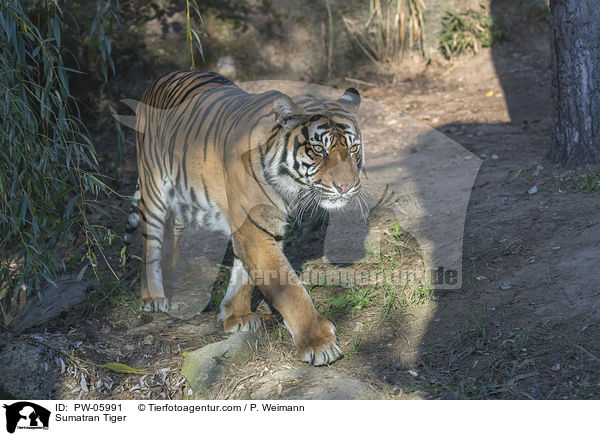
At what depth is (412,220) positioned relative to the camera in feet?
15.0

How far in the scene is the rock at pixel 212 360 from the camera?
324 cm

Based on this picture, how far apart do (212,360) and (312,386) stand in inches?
23.1

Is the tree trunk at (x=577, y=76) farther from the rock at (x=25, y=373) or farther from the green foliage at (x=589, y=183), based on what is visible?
the rock at (x=25, y=373)

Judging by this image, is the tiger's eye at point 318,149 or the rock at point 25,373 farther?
the rock at point 25,373

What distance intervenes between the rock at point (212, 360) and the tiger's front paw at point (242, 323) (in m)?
0.24

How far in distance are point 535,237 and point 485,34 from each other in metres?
4.41

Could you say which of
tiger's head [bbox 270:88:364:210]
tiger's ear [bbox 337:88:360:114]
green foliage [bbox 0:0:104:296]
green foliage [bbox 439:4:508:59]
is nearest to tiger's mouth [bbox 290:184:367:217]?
tiger's head [bbox 270:88:364:210]

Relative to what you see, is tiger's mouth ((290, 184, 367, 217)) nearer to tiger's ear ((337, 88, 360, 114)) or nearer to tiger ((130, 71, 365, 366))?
tiger ((130, 71, 365, 366))

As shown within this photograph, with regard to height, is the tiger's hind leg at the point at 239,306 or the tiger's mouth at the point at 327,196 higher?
the tiger's mouth at the point at 327,196
